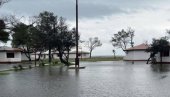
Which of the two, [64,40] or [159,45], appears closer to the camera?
[64,40]

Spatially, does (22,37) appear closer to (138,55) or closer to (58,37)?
(58,37)

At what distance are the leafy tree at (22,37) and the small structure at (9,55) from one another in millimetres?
2063

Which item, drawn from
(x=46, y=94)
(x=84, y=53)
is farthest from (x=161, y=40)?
(x=84, y=53)

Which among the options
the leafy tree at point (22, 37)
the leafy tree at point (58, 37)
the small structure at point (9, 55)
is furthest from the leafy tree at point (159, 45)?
the small structure at point (9, 55)

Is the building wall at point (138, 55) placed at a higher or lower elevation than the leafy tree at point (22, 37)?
lower

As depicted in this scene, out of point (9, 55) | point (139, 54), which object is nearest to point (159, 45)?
point (139, 54)

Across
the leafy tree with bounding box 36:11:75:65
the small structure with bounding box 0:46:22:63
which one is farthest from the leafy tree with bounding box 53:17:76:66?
the small structure with bounding box 0:46:22:63

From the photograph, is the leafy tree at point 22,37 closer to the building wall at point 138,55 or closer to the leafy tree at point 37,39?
the leafy tree at point 37,39

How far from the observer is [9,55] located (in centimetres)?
8500

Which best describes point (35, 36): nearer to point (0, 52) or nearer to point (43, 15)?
point (43, 15)

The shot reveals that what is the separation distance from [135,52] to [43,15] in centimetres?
2376

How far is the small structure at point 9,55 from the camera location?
274 feet

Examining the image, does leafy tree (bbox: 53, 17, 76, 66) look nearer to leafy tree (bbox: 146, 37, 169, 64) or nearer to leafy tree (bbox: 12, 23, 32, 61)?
leafy tree (bbox: 12, 23, 32, 61)

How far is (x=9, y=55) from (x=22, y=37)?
11.5 metres
